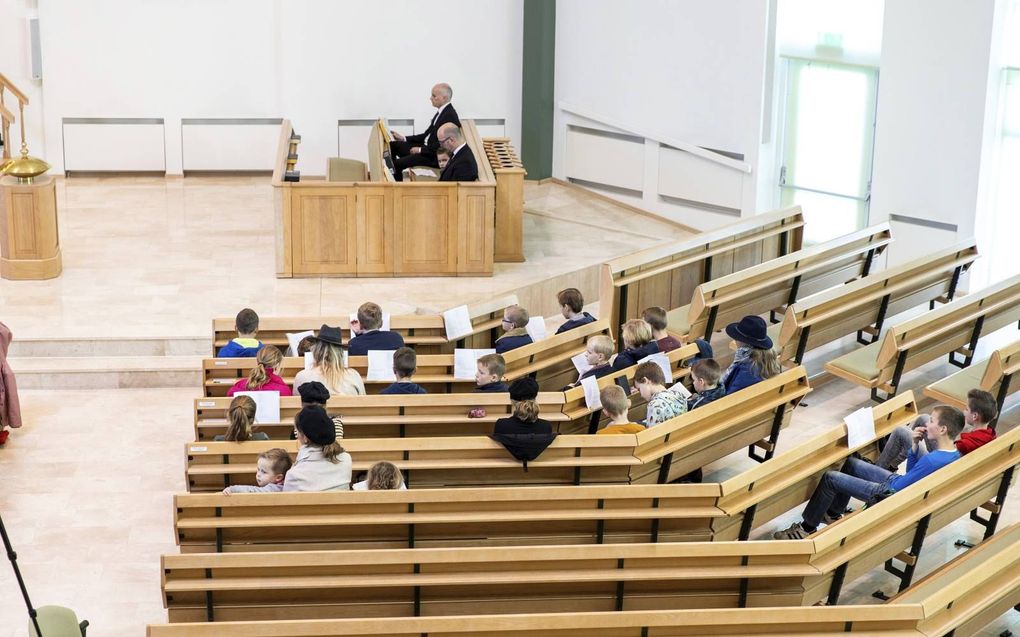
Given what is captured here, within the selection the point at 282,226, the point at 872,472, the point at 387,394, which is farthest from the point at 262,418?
the point at 282,226

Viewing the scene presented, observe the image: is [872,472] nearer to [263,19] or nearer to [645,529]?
[645,529]

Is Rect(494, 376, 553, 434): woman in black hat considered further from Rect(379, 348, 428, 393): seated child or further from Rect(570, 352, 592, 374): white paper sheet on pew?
Rect(570, 352, 592, 374): white paper sheet on pew

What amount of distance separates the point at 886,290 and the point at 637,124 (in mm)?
4960

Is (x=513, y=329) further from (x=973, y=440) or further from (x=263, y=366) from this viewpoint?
(x=973, y=440)

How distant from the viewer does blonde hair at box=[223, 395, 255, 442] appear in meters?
6.88

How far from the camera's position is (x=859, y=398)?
9.37 metres

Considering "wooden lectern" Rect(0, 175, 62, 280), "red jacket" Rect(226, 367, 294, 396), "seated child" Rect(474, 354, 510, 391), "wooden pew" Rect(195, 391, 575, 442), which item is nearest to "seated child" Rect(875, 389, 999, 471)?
"wooden pew" Rect(195, 391, 575, 442)

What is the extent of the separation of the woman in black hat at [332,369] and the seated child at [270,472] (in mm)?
1112

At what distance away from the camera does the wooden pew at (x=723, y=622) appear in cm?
513

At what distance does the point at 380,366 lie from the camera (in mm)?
8023

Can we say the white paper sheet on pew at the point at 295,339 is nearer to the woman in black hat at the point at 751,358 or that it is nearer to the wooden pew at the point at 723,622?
the woman in black hat at the point at 751,358

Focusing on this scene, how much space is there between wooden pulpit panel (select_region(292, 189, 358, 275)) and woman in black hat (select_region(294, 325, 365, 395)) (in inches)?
144

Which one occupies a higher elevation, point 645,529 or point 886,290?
point 886,290

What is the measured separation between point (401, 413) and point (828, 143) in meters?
6.57
